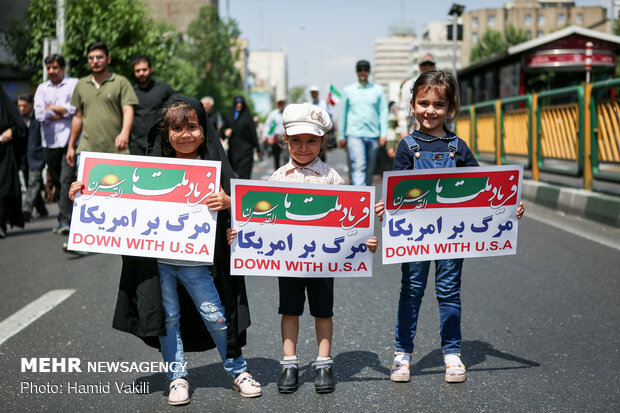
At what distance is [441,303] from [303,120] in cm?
120

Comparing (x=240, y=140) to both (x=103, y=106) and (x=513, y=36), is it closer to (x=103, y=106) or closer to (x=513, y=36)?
(x=103, y=106)

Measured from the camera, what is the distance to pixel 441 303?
3.91m

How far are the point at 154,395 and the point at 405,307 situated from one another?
133cm

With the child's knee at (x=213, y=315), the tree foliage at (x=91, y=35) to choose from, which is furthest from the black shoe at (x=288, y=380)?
the tree foliage at (x=91, y=35)

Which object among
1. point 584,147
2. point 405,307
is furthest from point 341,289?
point 584,147

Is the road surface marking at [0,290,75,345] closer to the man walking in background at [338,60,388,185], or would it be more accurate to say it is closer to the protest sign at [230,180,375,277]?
the protest sign at [230,180,375,277]

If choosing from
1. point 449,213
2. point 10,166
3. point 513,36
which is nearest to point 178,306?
point 449,213

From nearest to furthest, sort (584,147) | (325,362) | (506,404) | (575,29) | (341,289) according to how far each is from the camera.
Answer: (506,404) < (325,362) < (341,289) < (584,147) < (575,29)

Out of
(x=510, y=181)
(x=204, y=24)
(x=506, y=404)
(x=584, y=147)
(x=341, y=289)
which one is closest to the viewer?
(x=506, y=404)

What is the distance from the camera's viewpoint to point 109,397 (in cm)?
362

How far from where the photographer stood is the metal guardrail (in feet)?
31.9

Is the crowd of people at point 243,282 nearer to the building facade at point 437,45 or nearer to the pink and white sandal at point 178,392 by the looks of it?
the pink and white sandal at point 178,392

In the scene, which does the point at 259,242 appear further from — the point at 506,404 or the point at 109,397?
the point at 506,404

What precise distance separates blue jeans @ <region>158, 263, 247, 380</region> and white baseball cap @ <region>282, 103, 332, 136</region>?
31.1 inches
